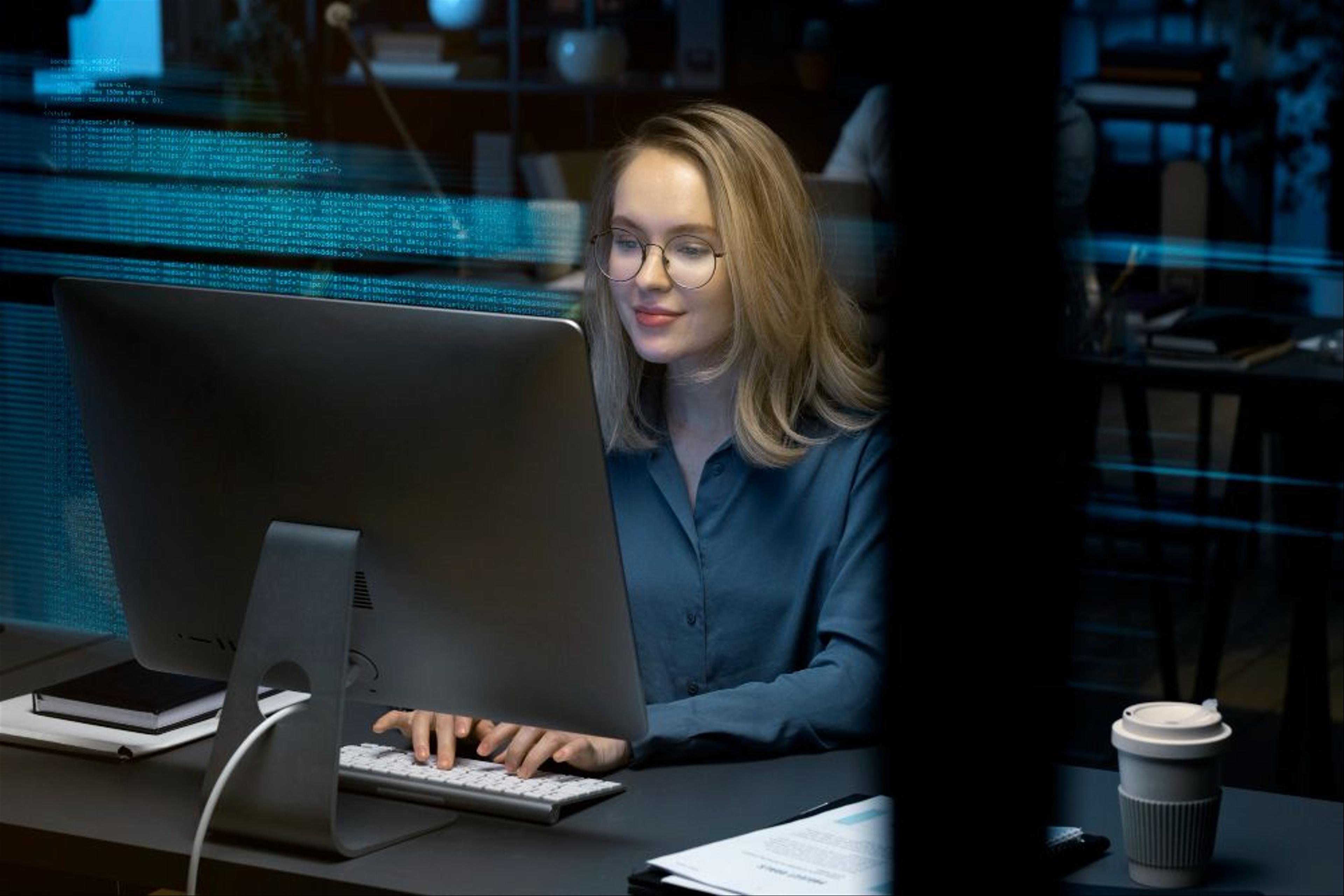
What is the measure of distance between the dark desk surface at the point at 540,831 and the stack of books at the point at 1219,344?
1.77 meters

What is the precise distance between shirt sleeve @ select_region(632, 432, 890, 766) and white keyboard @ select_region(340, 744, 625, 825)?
0.30 ft

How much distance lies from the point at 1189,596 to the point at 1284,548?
0.96 feet

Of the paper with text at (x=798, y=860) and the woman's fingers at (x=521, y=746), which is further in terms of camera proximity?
the woman's fingers at (x=521, y=746)

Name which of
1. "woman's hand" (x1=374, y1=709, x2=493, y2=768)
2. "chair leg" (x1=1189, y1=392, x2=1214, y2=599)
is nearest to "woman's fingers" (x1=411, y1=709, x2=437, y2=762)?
"woman's hand" (x1=374, y1=709, x2=493, y2=768)

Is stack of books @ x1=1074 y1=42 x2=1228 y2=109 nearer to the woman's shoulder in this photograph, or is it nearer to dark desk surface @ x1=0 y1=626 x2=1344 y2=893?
the woman's shoulder

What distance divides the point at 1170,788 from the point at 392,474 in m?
0.59

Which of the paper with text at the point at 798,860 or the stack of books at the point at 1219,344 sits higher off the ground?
the stack of books at the point at 1219,344

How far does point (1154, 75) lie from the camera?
3.48 metres

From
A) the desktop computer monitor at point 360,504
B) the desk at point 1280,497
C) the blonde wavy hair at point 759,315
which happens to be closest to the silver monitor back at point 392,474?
the desktop computer monitor at point 360,504

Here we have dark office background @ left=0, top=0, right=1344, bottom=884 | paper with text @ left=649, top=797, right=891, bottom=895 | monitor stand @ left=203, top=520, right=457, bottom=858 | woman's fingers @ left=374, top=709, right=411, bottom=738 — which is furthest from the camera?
woman's fingers @ left=374, top=709, right=411, bottom=738

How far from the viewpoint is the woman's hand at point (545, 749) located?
1.44m

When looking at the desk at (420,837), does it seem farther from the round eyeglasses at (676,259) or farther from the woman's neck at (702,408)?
the round eyeglasses at (676,259)

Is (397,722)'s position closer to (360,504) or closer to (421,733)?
(421,733)

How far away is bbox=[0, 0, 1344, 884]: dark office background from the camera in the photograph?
0.48 meters
